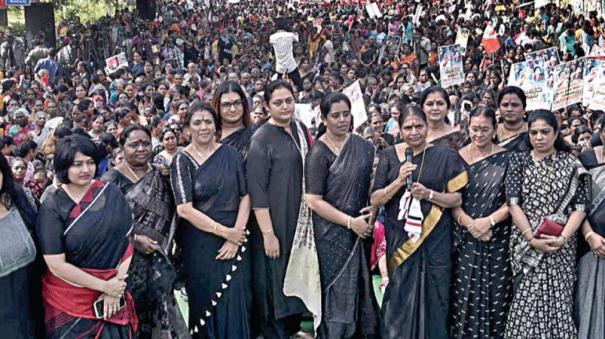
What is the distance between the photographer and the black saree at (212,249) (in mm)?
4648

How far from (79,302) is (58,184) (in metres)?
0.60

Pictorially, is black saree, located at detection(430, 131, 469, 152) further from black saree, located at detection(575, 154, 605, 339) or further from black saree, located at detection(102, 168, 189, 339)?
black saree, located at detection(102, 168, 189, 339)

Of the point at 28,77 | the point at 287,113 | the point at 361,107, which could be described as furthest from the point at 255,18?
the point at 287,113

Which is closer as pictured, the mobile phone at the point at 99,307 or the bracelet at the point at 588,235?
the mobile phone at the point at 99,307

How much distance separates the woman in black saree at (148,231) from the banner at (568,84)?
5229 millimetres

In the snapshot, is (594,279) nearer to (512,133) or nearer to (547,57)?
(512,133)

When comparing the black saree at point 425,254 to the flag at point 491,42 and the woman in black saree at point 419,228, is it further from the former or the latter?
the flag at point 491,42

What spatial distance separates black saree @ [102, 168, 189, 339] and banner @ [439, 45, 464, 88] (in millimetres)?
7065

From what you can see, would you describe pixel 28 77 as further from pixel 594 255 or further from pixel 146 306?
pixel 594 255

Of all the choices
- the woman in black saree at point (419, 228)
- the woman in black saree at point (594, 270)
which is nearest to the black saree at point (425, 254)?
the woman in black saree at point (419, 228)

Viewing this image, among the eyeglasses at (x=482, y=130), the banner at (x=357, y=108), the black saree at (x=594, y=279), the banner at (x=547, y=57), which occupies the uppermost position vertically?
the banner at (x=547, y=57)

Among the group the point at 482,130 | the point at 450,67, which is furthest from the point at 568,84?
the point at 482,130

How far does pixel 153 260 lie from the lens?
4617 millimetres

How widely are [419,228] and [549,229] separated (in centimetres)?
68
